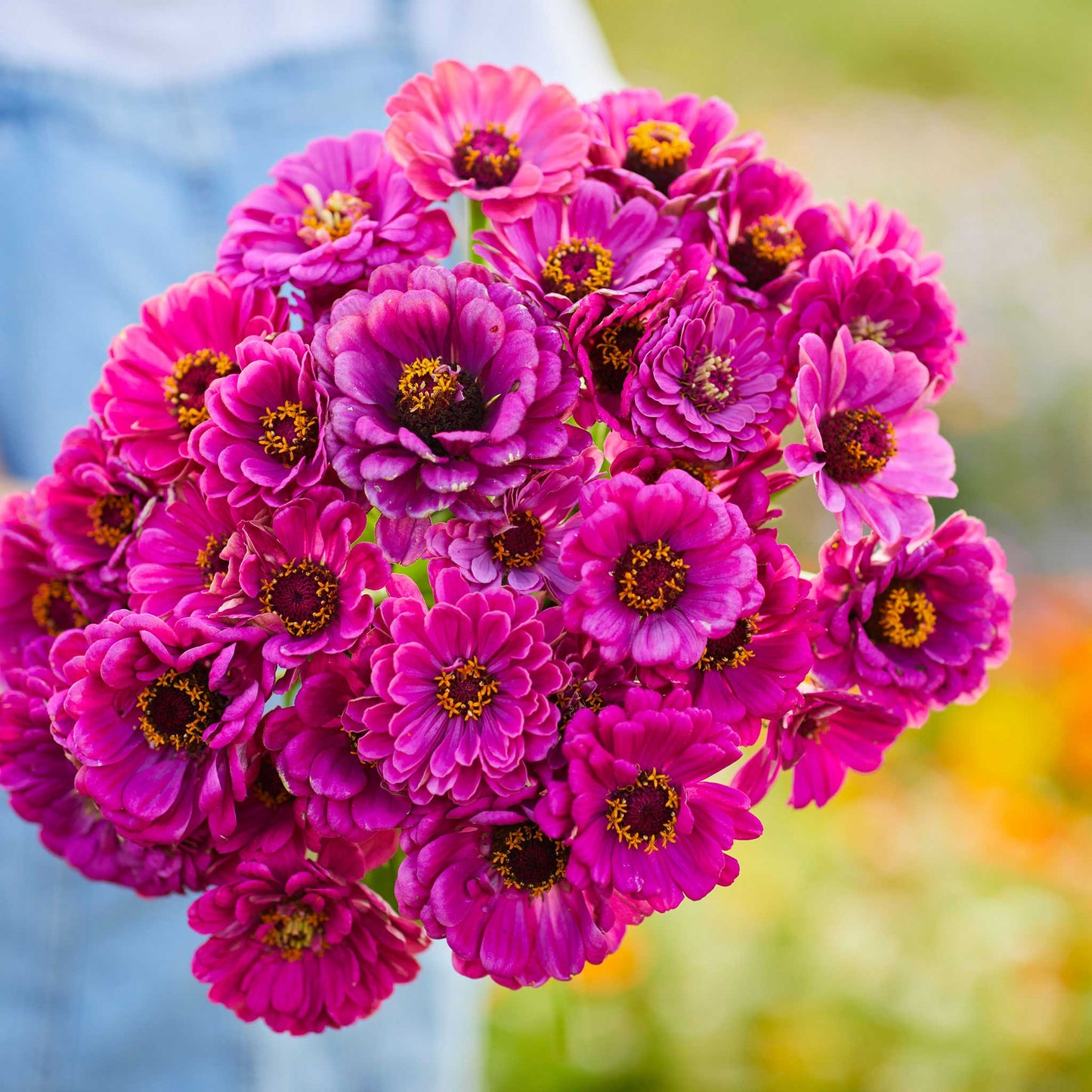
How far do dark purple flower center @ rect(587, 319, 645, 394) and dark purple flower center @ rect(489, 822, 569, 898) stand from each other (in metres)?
0.20

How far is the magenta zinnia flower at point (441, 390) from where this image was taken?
1.38 ft

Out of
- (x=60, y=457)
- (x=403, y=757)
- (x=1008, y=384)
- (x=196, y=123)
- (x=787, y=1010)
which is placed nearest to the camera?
(x=403, y=757)

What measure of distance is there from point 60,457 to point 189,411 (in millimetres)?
97

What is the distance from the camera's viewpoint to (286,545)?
1.45ft

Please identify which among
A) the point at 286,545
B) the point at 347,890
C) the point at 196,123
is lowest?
the point at 347,890

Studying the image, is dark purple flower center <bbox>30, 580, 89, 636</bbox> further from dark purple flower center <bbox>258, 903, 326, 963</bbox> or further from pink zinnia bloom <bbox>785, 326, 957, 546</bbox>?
pink zinnia bloom <bbox>785, 326, 957, 546</bbox>

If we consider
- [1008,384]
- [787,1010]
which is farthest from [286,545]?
[1008,384]

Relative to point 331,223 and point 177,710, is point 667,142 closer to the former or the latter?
point 331,223

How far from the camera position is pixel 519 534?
448 mm

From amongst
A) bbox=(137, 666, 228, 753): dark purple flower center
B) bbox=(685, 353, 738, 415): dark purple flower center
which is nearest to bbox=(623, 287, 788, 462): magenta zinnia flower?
bbox=(685, 353, 738, 415): dark purple flower center

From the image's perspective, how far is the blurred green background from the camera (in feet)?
4.64

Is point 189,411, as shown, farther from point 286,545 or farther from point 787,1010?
point 787,1010

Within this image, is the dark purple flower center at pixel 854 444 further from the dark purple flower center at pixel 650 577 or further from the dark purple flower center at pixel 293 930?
the dark purple flower center at pixel 293 930

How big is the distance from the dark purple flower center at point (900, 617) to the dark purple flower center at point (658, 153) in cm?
24
